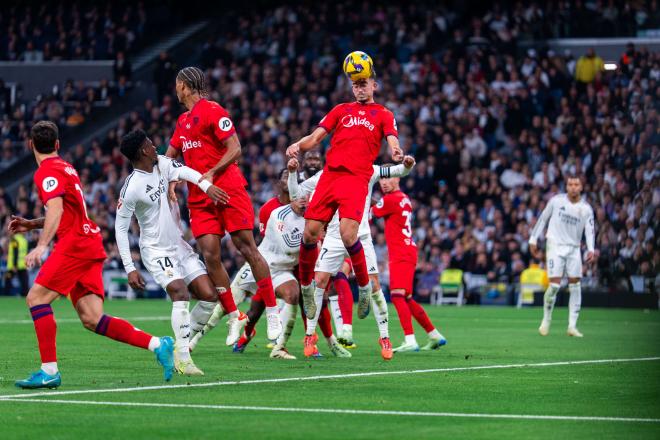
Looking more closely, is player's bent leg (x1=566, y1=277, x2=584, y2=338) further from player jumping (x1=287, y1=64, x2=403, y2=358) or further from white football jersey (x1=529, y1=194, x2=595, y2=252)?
player jumping (x1=287, y1=64, x2=403, y2=358)

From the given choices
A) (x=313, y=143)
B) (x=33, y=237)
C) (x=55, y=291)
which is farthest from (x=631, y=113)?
(x=55, y=291)

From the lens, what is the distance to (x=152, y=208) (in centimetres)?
1308

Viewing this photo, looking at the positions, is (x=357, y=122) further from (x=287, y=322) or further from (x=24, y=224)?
(x=24, y=224)

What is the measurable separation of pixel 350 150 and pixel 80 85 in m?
31.2

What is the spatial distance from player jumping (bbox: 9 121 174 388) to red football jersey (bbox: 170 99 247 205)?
2.75 m

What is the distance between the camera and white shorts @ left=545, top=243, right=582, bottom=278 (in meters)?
22.4

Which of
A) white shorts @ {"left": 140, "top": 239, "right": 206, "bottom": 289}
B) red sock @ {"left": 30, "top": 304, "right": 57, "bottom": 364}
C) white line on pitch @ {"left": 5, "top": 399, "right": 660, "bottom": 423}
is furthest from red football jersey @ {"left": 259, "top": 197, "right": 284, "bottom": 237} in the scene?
white line on pitch @ {"left": 5, "top": 399, "right": 660, "bottom": 423}

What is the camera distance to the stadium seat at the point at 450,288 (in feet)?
111

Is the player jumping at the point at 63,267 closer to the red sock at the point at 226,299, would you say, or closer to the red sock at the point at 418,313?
the red sock at the point at 226,299

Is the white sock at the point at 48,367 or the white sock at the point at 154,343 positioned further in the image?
the white sock at the point at 154,343

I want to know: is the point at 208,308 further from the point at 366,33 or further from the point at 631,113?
the point at 366,33

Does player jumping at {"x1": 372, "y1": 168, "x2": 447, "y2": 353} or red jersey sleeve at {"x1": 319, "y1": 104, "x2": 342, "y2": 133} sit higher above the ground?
red jersey sleeve at {"x1": 319, "y1": 104, "x2": 342, "y2": 133}

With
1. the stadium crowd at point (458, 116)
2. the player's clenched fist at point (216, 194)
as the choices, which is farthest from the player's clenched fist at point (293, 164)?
the stadium crowd at point (458, 116)

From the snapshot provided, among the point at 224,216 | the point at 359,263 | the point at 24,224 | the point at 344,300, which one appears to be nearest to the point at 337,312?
the point at 344,300
